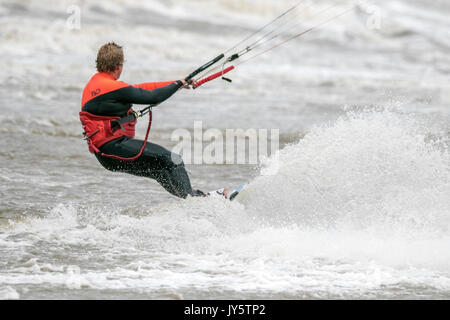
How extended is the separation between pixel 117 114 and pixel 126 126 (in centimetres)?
18

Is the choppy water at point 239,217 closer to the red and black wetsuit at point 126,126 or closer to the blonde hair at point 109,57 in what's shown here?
the red and black wetsuit at point 126,126

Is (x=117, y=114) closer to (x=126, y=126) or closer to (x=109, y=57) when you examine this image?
(x=126, y=126)

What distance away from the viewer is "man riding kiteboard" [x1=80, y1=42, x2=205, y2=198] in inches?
255

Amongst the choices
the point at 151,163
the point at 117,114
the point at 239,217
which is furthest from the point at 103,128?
the point at 239,217

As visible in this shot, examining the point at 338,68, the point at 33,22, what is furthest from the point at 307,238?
the point at 33,22

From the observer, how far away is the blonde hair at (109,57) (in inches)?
257

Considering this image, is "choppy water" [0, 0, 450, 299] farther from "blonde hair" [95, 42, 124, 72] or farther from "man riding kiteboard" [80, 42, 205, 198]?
"blonde hair" [95, 42, 124, 72]

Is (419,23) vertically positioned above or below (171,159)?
above

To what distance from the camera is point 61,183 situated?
8812mm

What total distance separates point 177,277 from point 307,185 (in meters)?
2.33

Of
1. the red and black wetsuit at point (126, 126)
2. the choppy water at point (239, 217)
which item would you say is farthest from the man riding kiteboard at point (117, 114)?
the choppy water at point (239, 217)

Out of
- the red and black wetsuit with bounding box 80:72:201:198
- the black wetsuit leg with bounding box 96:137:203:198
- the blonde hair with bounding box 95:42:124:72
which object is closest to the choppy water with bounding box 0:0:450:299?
the black wetsuit leg with bounding box 96:137:203:198

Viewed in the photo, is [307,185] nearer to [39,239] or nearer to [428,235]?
[428,235]
